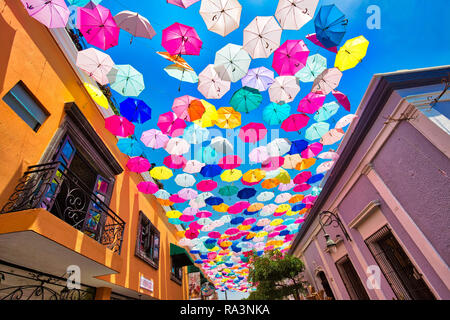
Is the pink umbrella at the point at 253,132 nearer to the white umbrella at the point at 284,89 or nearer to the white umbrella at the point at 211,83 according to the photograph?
the white umbrella at the point at 284,89

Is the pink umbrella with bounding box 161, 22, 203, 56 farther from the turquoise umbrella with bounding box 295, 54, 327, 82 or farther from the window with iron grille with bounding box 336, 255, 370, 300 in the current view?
the window with iron grille with bounding box 336, 255, 370, 300

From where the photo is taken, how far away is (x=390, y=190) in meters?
6.18

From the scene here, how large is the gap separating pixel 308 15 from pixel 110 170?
6.90 metres

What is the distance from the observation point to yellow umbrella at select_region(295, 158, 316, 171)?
26.4ft

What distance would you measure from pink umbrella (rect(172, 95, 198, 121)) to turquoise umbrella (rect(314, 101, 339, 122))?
377 cm

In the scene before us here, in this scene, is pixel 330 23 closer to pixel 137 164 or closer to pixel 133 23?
pixel 133 23

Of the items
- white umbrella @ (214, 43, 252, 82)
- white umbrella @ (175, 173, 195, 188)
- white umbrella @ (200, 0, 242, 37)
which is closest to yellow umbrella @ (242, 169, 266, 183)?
white umbrella @ (175, 173, 195, 188)

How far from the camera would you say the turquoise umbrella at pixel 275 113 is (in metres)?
6.37

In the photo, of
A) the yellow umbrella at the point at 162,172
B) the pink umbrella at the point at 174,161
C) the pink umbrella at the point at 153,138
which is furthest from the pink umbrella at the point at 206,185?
the pink umbrella at the point at 153,138

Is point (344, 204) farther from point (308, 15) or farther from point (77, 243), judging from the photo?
point (77, 243)

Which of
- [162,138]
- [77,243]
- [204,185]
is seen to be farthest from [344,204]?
[77,243]

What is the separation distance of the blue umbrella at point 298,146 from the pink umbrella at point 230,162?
1846 mm

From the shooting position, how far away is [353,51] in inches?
196

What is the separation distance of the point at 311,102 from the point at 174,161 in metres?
4.67
